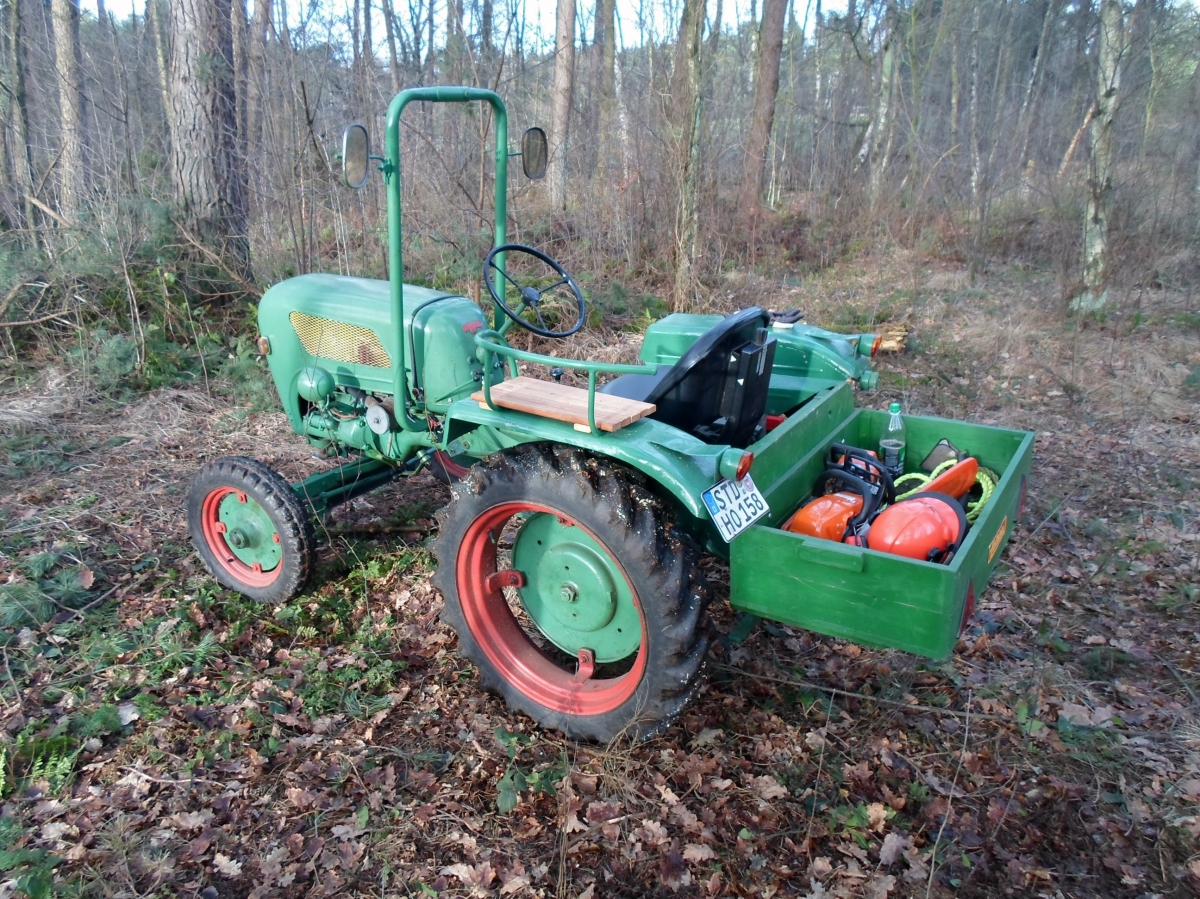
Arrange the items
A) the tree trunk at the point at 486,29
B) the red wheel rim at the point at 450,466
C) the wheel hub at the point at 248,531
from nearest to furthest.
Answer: the wheel hub at the point at 248,531
the red wheel rim at the point at 450,466
the tree trunk at the point at 486,29

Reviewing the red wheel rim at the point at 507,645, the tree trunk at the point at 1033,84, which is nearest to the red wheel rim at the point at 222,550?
the red wheel rim at the point at 507,645

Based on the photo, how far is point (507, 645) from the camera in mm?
2834

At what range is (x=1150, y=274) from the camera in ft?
25.4

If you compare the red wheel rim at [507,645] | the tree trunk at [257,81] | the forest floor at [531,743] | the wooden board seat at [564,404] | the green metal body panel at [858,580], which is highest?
the tree trunk at [257,81]

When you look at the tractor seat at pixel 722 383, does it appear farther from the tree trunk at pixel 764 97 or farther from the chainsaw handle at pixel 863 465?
the tree trunk at pixel 764 97

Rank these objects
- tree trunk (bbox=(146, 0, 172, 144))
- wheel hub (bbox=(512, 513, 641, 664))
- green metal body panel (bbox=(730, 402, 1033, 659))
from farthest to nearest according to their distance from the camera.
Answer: tree trunk (bbox=(146, 0, 172, 144)), wheel hub (bbox=(512, 513, 641, 664)), green metal body panel (bbox=(730, 402, 1033, 659))

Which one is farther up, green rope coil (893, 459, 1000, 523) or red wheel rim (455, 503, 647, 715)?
green rope coil (893, 459, 1000, 523)

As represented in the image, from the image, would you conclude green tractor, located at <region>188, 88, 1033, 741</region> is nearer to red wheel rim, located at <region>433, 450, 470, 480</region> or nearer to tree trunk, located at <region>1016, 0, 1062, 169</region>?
red wheel rim, located at <region>433, 450, 470, 480</region>

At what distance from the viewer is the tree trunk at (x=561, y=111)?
27.2 feet

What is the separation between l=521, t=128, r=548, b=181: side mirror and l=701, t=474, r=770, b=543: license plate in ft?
4.89

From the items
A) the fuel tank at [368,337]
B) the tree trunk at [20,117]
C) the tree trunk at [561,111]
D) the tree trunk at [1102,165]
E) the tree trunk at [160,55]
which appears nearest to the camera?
the fuel tank at [368,337]

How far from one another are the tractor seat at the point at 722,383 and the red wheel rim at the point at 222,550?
1.82 metres

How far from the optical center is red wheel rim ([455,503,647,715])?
2.63 m

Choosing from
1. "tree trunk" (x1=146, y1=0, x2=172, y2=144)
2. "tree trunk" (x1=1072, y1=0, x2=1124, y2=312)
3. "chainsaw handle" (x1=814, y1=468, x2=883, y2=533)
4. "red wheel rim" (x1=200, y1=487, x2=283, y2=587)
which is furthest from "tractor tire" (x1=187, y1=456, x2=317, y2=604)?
"tree trunk" (x1=1072, y1=0, x2=1124, y2=312)
